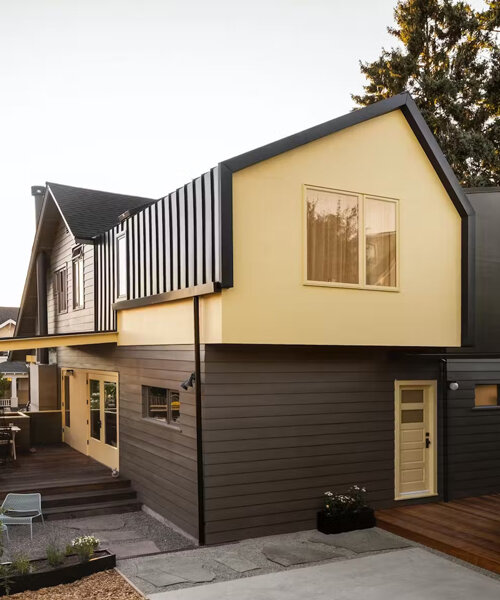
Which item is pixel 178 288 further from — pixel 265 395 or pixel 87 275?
pixel 87 275

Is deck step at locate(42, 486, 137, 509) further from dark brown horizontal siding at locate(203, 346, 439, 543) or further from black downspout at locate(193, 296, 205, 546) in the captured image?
dark brown horizontal siding at locate(203, 346, 439, 543)

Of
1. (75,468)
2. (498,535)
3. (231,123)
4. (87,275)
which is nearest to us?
(498,535)

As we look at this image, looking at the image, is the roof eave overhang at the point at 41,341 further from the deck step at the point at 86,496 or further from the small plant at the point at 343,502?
the small plant at the point at 343,502

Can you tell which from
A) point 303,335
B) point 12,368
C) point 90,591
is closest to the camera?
point 90,591

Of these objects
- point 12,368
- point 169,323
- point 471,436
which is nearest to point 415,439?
point 471,436

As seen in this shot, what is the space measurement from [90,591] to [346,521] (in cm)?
417

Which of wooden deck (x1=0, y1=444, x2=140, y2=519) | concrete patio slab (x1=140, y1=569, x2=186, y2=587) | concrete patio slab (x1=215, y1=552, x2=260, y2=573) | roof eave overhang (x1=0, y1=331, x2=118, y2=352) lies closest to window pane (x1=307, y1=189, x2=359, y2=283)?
concrete patio slab (x1=215, y1=552, x2=260, y2=573)

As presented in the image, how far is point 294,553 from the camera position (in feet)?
26.7

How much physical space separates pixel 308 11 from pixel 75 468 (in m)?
13.2

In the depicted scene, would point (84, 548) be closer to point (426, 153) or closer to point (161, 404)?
point (161, 404)

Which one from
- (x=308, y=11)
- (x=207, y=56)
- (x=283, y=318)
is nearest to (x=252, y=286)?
(x=283, y=318)

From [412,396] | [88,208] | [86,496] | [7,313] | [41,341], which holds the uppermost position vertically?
[88,208]

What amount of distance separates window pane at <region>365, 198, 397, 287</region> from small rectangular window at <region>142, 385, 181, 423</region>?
3.87 m

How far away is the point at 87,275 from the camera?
1427 cm
